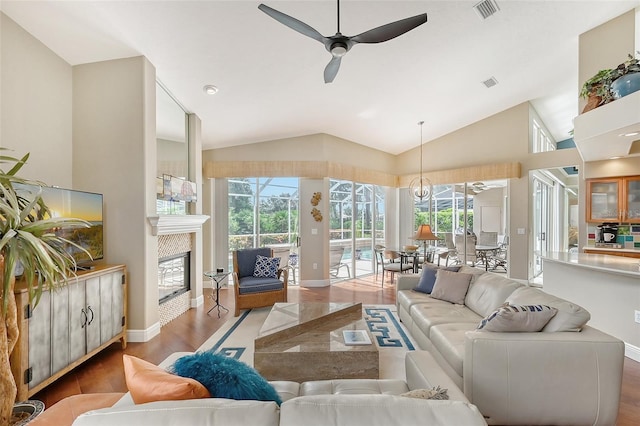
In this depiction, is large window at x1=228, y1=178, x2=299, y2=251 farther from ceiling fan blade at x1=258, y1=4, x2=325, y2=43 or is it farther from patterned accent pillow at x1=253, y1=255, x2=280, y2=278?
ceiling fan blade at x1=258, y1=4, x2=325, y2=43

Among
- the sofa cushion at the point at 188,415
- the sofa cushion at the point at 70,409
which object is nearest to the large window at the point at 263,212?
the sofa cushion at the point at 70,409

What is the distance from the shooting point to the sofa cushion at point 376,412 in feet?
2.85

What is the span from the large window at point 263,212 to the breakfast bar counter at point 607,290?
4391 millimetres

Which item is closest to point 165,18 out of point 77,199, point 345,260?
point 77,199

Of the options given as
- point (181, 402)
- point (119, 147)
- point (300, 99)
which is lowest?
point (181, 402)

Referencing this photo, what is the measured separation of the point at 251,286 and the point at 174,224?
1.37 meters

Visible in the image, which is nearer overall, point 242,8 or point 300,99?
point 242,8

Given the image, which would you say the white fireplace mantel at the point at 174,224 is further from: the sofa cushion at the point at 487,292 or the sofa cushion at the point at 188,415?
the sofa cushion at the point at 487,292

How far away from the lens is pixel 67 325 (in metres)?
2.53

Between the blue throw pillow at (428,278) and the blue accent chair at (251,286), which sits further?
the blue accent chair at (251,286)

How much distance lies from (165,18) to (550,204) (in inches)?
371

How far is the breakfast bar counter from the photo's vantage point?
9.88 feet

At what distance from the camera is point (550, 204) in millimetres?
8055

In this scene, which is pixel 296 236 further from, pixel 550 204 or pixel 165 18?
pixel 550 204
